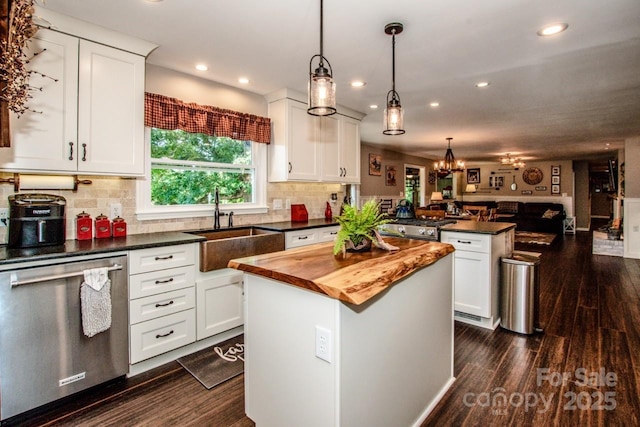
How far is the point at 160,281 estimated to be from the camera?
2387mm

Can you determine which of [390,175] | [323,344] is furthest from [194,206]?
[390,175]

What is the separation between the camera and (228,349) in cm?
269

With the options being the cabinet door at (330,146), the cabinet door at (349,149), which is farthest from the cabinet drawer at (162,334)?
the cabinet door at (349,149)

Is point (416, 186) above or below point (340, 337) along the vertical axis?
above

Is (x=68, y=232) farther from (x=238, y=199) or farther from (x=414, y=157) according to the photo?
(x=414, y=157)

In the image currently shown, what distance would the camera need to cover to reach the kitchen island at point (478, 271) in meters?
3.04

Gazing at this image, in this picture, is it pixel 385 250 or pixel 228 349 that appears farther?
pixel 228 349

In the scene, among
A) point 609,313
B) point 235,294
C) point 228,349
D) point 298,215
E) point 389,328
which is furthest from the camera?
point 298,215

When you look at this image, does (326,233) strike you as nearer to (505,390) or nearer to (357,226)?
(357,226)

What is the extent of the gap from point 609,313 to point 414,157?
6623 millimetres

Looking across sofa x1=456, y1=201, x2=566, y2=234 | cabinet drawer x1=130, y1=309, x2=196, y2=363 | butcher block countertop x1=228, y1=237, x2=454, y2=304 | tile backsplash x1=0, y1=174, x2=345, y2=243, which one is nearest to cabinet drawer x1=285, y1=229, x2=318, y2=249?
tile backsplash x1=0, y1=174, x2=345, y2=243

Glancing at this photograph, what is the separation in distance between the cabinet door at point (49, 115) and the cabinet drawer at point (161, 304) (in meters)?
1.05

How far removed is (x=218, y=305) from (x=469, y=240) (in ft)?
7.82

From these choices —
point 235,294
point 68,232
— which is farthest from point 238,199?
point 68,232
